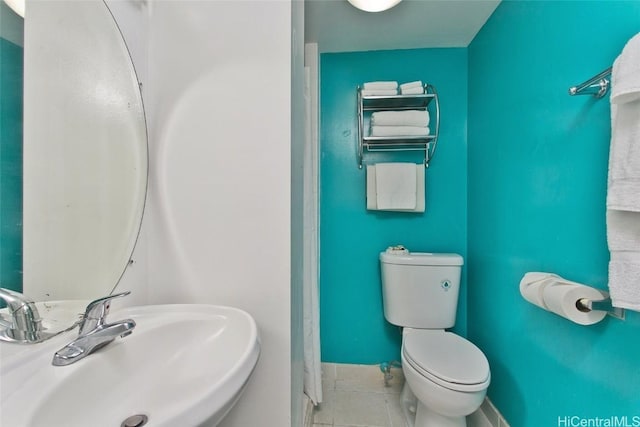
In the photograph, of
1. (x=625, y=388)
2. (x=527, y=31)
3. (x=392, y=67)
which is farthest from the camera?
(x=392, y=67)

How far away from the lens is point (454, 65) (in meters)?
1.71

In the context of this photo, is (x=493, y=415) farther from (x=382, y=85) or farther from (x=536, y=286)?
(x=382, y=85)

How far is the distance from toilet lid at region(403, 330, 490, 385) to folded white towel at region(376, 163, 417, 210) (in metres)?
0.73

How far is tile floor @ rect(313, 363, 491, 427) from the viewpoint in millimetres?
1394

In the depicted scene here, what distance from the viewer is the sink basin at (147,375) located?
1.41ft

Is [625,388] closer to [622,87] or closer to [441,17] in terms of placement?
[622,87]

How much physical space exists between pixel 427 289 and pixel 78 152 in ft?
5.24

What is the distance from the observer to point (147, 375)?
2.09 feet

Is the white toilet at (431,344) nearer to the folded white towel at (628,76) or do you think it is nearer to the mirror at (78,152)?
the folded white towel at (628,76)

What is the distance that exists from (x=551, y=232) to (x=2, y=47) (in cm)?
158

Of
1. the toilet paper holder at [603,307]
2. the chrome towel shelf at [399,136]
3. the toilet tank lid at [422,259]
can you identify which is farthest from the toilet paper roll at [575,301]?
the chrome towel shelf at [399,136]

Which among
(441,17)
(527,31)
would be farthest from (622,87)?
(441,17)

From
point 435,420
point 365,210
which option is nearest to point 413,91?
point 365,210

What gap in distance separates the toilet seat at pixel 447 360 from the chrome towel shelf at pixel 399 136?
1.01 metres
